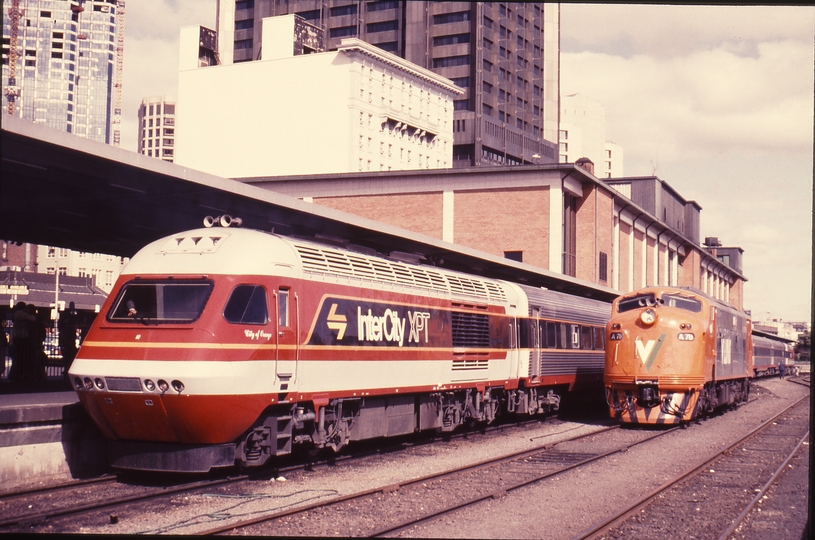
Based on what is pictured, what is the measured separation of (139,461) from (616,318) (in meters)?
15.0

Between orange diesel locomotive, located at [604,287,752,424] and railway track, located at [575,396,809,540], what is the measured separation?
2352mm

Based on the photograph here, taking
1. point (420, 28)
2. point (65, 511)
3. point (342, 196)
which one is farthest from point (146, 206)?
point (420, 28)

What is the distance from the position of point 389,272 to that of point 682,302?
34.1 feet

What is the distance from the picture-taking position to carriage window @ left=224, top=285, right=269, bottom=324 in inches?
498

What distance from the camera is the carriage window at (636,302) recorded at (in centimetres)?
2356

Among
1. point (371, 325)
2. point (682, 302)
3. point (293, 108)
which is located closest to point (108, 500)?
point (371, 325)

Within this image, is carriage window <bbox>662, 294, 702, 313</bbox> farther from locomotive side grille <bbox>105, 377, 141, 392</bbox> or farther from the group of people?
locomotive side grille <bbox>105, 377, 141, 392</bbox>

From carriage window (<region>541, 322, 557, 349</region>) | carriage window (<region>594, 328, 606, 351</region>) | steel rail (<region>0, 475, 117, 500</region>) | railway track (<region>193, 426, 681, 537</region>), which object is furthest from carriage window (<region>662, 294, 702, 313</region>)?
steel rail (<region>0, 475, 117, 500</region>)

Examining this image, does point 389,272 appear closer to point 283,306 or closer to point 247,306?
point 283,306

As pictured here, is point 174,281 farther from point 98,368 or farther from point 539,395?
point 539,395

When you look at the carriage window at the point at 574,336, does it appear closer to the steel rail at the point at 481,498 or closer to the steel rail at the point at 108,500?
the steel rail at the point at 481,498

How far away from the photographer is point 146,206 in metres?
17.3

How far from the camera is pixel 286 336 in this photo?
1344cm

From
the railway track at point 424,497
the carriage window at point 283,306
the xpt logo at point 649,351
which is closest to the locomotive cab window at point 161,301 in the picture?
the carriage window at point 283,306
